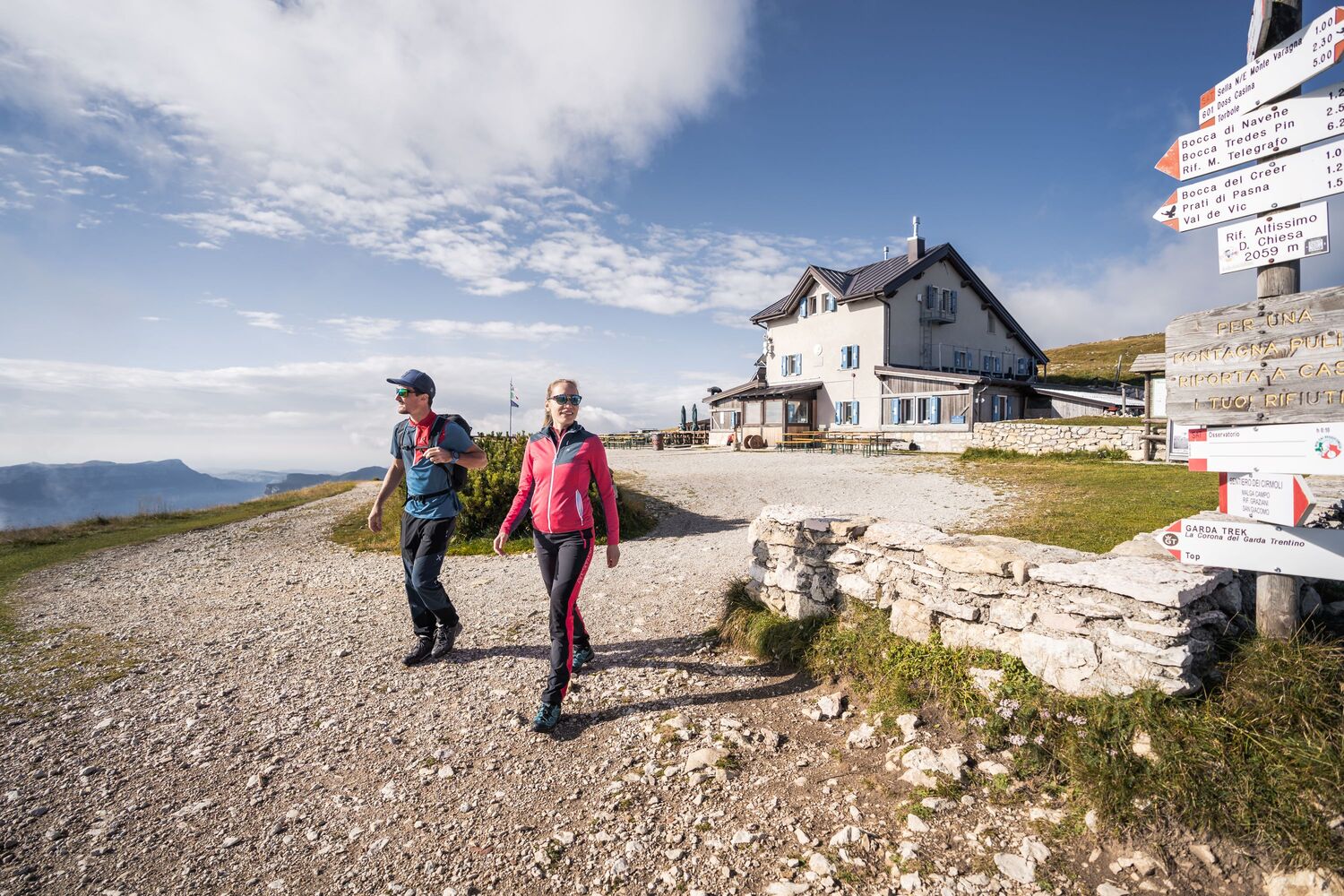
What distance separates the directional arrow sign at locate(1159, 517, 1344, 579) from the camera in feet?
11.0

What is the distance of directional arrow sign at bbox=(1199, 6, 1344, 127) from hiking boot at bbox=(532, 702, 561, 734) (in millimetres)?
5972

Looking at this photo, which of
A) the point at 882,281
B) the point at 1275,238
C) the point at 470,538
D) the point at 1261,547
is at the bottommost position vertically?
the point at 470,538

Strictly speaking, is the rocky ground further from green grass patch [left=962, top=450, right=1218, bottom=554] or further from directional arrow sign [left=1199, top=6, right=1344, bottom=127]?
green grass patch [left=962, top=450, right=1218, bottom=554]

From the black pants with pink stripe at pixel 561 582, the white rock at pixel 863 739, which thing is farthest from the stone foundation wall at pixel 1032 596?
the black pants with pink stripe at pixel 561 582

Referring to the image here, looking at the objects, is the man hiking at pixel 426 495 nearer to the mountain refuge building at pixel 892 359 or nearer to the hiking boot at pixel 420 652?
the hiking boot at pixel 420 652

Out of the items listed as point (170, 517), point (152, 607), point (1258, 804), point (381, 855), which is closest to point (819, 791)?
point (1258, 804)

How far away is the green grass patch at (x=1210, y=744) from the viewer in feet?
8.93

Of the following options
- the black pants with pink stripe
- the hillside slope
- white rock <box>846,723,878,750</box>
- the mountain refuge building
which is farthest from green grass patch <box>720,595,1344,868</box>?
the hillside slope

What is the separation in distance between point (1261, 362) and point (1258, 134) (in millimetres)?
1413

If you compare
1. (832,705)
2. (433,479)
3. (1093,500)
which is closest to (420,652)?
(433,479)

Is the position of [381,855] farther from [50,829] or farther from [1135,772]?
[1135,772]

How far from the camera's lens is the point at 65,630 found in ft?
21.4

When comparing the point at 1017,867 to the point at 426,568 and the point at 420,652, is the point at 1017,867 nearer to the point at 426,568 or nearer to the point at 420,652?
the point at 426,568

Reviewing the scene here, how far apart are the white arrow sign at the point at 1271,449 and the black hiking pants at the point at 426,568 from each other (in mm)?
5540
